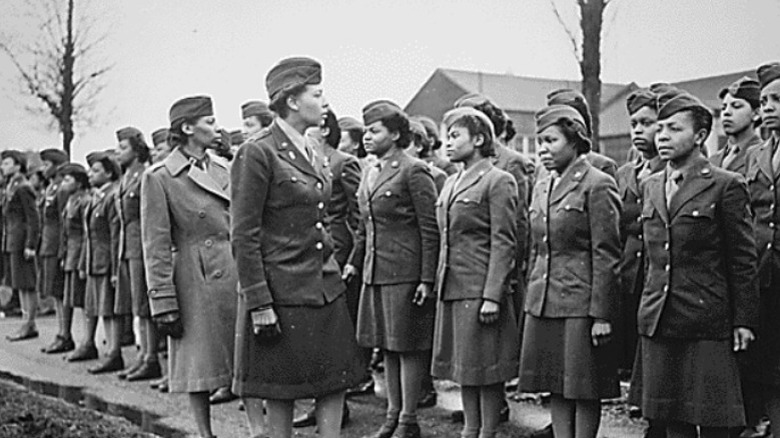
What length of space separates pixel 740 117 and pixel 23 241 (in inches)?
383

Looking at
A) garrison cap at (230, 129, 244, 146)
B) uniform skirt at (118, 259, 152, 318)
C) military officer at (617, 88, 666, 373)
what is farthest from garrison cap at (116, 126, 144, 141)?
military officer at (617, 88, 666, 373)

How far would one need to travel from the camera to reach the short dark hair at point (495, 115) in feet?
24.5

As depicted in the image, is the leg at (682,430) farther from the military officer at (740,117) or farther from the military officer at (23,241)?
the military officer at (23,241)

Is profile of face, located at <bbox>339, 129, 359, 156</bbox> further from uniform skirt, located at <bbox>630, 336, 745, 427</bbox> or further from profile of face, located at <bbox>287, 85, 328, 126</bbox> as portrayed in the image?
Result: uniform skirt, located at <bbox>630, 336, 745, 427</bbox>

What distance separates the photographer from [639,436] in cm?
684

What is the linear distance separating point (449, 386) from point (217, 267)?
11.2ft

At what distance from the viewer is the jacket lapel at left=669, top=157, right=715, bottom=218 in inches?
201

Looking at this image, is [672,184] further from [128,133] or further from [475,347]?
[128,133]

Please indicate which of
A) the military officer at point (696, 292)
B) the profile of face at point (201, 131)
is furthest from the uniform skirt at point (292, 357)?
the military officer at point (696, 292)

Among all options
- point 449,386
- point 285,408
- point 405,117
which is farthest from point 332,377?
point 449,386

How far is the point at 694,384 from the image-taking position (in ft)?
16.5

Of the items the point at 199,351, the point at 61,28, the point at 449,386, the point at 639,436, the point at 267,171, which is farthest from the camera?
the point at 61,28

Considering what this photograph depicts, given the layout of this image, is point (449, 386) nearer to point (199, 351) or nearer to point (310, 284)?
point (199, 351)

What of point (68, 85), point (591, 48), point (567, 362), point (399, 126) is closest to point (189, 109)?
point (399, 126)
